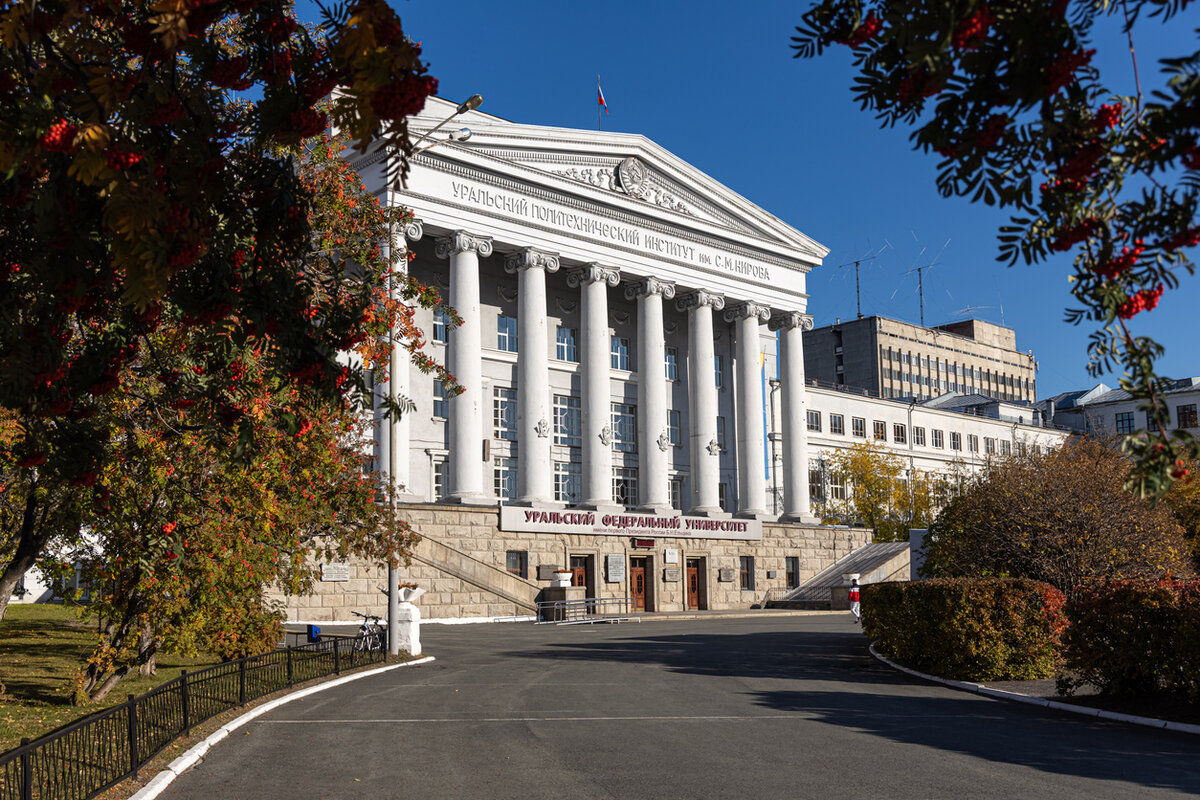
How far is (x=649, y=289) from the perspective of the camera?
57969 millimetres

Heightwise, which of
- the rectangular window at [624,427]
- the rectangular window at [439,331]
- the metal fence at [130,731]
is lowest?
the metal fence at [130,731]

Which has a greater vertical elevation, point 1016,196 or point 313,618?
point 1016,196

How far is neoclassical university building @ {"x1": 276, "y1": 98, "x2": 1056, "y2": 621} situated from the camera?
48.2 metres

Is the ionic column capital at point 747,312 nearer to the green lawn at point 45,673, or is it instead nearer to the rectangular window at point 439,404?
the rectangular window at point 439,404

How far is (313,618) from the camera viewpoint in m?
39.7

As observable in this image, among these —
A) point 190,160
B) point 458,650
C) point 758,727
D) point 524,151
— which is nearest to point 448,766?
point 758,727

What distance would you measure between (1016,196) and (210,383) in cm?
678

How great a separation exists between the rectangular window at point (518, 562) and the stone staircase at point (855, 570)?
55.1ft

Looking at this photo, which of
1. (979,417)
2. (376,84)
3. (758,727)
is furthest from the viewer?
(979,417)

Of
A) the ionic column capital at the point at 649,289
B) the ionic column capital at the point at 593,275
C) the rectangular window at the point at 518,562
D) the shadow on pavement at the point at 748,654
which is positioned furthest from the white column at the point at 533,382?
the shadow on pavement at the point at 748,654

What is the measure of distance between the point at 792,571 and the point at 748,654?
35936 mm

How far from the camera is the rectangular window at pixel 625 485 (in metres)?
59.5

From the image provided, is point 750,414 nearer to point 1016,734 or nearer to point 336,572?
point 336,572

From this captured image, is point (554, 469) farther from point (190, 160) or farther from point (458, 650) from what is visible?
point (190, 160)
